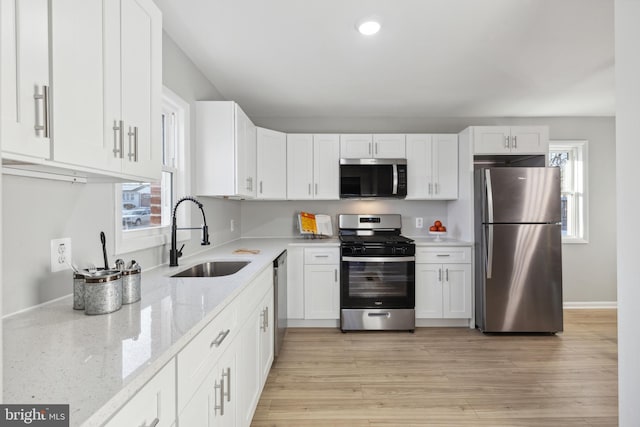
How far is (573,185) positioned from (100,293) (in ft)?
16.5

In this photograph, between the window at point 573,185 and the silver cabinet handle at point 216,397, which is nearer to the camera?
the silver cabinet handle at point 216,397

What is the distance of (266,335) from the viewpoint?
2342mm

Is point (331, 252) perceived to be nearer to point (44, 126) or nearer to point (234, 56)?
point (234, 56)

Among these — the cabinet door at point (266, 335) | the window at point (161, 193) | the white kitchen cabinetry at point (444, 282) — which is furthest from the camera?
the white kitchen cabinetry at point (444, 282)

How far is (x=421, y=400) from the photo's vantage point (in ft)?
7.36

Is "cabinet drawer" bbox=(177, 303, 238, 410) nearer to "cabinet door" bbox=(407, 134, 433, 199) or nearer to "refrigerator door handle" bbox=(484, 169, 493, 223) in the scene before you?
"refrigerator door handle" bbox=(484, 169, 493, 223)

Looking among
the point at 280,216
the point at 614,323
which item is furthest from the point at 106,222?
the point at 614,323

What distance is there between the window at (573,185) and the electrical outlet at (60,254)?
4.86m

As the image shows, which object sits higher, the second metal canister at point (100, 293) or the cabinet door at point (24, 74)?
the cabinet door at point (24, 74)

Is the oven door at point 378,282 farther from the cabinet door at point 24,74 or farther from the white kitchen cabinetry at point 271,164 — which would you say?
the cabinet door at point 24,74

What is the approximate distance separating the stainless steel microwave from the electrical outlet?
2740 mm

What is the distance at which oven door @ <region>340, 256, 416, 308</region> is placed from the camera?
11.4 ft

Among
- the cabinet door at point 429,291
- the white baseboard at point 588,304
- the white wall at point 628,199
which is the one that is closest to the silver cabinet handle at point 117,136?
the white wall at point 628,199

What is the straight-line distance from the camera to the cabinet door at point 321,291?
3.54 metres
